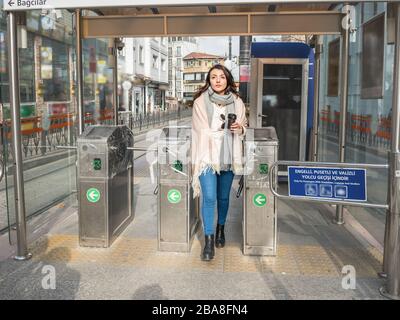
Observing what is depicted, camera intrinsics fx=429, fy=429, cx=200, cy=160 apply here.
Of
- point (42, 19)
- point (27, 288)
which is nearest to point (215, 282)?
point (27, 288)

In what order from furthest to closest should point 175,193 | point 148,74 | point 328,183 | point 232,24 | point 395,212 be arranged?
point 148,74, point 232,24, point 175,193, point 328,183, point 395,212

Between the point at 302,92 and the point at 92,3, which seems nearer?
the point at 92,3

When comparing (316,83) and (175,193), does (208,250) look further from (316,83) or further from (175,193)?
(316,83)

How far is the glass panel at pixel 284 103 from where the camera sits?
6.64m

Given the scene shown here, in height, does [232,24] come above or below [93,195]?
above

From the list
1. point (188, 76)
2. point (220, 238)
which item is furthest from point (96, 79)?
point (188, 76)

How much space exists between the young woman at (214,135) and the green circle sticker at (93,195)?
92cm

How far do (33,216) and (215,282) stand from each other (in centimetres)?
276

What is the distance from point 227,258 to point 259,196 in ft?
2.01

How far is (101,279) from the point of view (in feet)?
10.8

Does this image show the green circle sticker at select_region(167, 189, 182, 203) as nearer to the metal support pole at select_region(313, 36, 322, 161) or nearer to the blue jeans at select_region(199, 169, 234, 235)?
the blue jeans at select_region(199, 169, 234, 235)

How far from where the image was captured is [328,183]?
3.20m

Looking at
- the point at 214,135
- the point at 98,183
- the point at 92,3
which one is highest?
the point at 92,3
